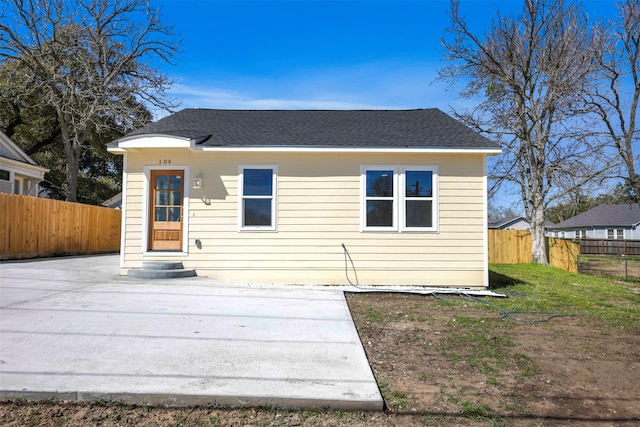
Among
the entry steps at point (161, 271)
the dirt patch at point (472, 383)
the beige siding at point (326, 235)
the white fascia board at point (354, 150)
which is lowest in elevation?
the dirt patch at point (472, 383)

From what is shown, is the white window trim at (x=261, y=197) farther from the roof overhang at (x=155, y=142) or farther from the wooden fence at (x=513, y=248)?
the wooden fence at (x=513, y=248)

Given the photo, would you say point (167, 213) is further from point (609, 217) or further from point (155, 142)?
point (609, 217)

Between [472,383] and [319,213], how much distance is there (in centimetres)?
534

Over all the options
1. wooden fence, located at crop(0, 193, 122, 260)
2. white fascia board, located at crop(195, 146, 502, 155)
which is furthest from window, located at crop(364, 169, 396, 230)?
wooden fence, located at crop(0, 193, 122, 260)

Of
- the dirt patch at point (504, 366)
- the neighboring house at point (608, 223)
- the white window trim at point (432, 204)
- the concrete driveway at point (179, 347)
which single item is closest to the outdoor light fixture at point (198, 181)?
the concrete driveway at point (179, 347)

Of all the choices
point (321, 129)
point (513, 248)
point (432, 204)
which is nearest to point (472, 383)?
point (432, 204)

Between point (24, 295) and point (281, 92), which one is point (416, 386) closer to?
point (24, 295)

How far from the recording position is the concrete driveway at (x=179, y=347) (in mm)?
3008

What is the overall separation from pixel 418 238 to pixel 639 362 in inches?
178

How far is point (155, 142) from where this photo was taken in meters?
8.05

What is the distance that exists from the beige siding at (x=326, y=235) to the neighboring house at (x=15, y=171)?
11553 millimetres

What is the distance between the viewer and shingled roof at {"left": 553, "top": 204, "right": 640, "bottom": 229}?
117 ft

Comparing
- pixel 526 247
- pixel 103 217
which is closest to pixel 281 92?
pixel 103 217

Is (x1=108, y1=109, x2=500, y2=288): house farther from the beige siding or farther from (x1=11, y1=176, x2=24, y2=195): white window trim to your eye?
(x1=11, y1=176, x2=24, y2=195): white window trim
